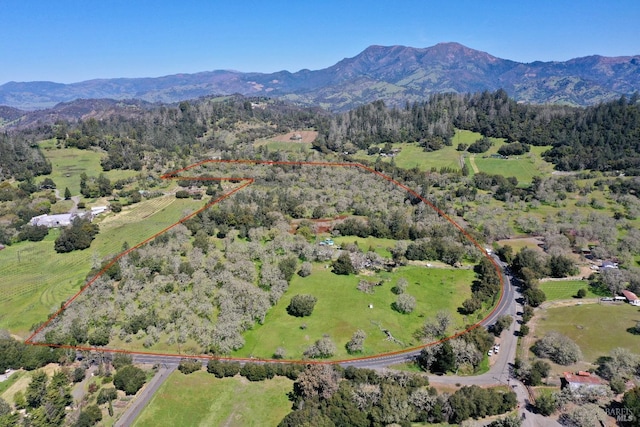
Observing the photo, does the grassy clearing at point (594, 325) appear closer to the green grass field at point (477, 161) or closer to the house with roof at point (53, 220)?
the green grass field at point (477, 161)

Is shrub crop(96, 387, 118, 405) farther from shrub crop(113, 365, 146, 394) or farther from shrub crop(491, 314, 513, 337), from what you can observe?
shrub crop(491, 314, 513, 337)

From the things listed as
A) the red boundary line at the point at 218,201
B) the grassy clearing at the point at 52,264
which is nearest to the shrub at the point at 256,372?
the red boundary line at the point at 218,201

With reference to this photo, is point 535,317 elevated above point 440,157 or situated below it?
below

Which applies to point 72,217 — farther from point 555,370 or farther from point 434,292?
point 555,370

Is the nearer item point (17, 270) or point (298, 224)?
point (17, 270)

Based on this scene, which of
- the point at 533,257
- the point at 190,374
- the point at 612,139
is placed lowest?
the point at 190,374

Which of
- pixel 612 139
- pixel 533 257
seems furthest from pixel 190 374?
pixel 612 139

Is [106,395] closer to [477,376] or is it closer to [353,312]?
[353,312]

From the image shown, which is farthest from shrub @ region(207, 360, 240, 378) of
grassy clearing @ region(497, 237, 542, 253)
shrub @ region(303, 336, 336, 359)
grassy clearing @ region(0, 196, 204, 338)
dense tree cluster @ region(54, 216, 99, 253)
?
grassy clearing @ region(497, 237, 542, 253)
